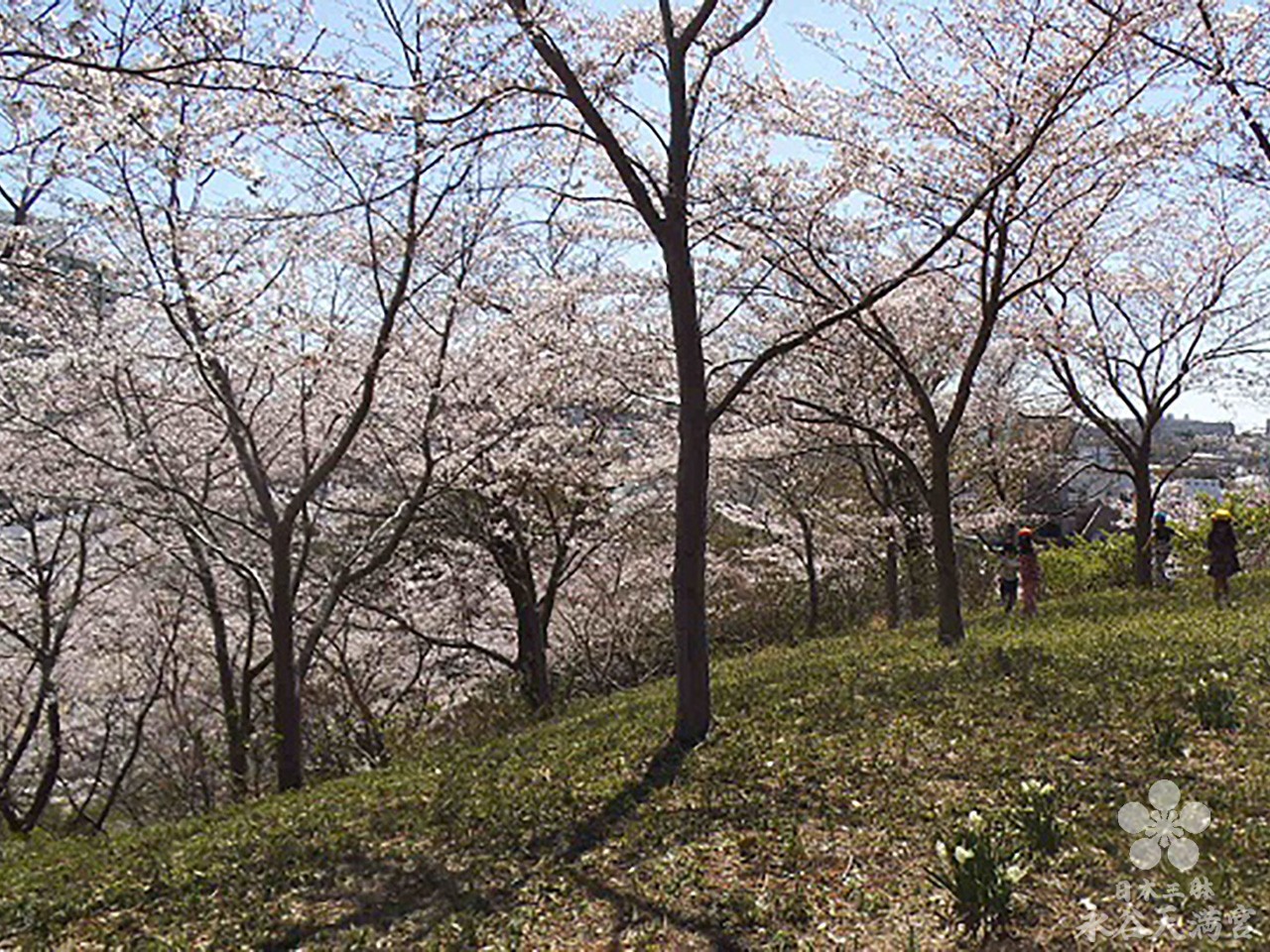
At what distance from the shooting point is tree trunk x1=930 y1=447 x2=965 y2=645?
9578mm

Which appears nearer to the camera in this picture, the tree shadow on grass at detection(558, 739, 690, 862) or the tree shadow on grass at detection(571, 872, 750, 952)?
the tree shadow on grass at detection(571, 872, 750, 952)

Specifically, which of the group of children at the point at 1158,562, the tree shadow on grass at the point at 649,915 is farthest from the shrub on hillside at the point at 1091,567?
the tree shadow on grass at the point at 649,915

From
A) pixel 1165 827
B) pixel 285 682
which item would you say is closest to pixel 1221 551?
pixel 1165 827

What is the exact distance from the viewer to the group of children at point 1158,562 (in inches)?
420

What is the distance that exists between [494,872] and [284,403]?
9.31m

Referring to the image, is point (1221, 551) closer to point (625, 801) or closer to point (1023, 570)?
point (1023, 570)

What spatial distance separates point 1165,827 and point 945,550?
584 centimetres

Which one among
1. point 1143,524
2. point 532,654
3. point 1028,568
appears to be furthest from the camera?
point 1143,524

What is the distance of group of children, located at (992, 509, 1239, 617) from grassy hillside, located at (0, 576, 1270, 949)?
133 inches

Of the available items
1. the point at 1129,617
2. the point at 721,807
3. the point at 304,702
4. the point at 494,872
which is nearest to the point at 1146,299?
the point at 1129,617

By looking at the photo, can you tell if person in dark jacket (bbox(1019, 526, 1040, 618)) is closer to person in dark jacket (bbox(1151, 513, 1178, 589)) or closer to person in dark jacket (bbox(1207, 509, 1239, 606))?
person in dark jacket (bbox(1207, 509, 1239, 606))

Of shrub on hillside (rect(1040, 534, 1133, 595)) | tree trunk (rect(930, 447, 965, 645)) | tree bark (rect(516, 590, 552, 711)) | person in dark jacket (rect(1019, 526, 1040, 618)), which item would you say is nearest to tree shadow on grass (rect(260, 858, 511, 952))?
tree trunk (rect(930, 447, 965, 645))

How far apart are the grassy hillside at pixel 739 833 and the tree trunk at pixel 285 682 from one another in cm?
173

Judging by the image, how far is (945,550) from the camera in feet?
31.4
